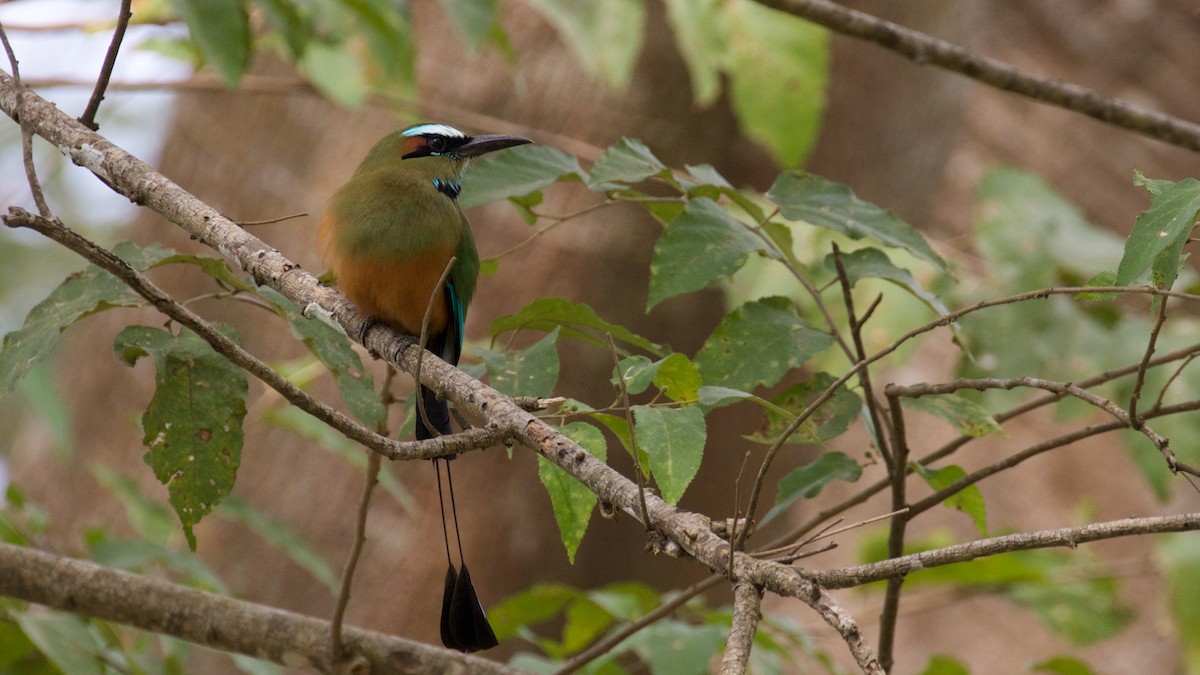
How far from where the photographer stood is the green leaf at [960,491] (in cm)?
195

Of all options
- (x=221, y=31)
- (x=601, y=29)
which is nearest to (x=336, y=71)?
(x=601, y=29)

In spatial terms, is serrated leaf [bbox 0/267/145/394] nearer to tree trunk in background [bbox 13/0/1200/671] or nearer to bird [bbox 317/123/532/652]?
bird [bbox 317/123/532/652]

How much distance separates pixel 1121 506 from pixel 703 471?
15.0 feet

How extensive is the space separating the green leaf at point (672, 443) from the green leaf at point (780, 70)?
2324 millimetres

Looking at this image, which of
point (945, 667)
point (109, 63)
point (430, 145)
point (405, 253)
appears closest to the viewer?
point (109, 63)

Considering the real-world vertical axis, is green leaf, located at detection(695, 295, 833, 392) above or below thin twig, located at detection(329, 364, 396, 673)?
above

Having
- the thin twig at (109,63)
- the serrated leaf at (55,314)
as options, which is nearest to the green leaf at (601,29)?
the thin twig at (109,63)

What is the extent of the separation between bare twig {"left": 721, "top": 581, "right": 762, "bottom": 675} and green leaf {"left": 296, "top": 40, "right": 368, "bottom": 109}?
2594 mm

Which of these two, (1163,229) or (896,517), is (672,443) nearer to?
(896,517)

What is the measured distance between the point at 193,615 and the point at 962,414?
1.47 meters

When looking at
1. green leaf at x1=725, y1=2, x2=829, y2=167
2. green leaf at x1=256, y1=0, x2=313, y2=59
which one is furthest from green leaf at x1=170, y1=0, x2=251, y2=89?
green leaf at x1=725, y1=2, x2=829, y2=167

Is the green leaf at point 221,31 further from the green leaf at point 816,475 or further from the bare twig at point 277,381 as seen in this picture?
the green leaf at point 816,475

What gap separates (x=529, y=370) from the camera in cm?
182

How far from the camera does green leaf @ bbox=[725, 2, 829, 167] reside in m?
3.62
